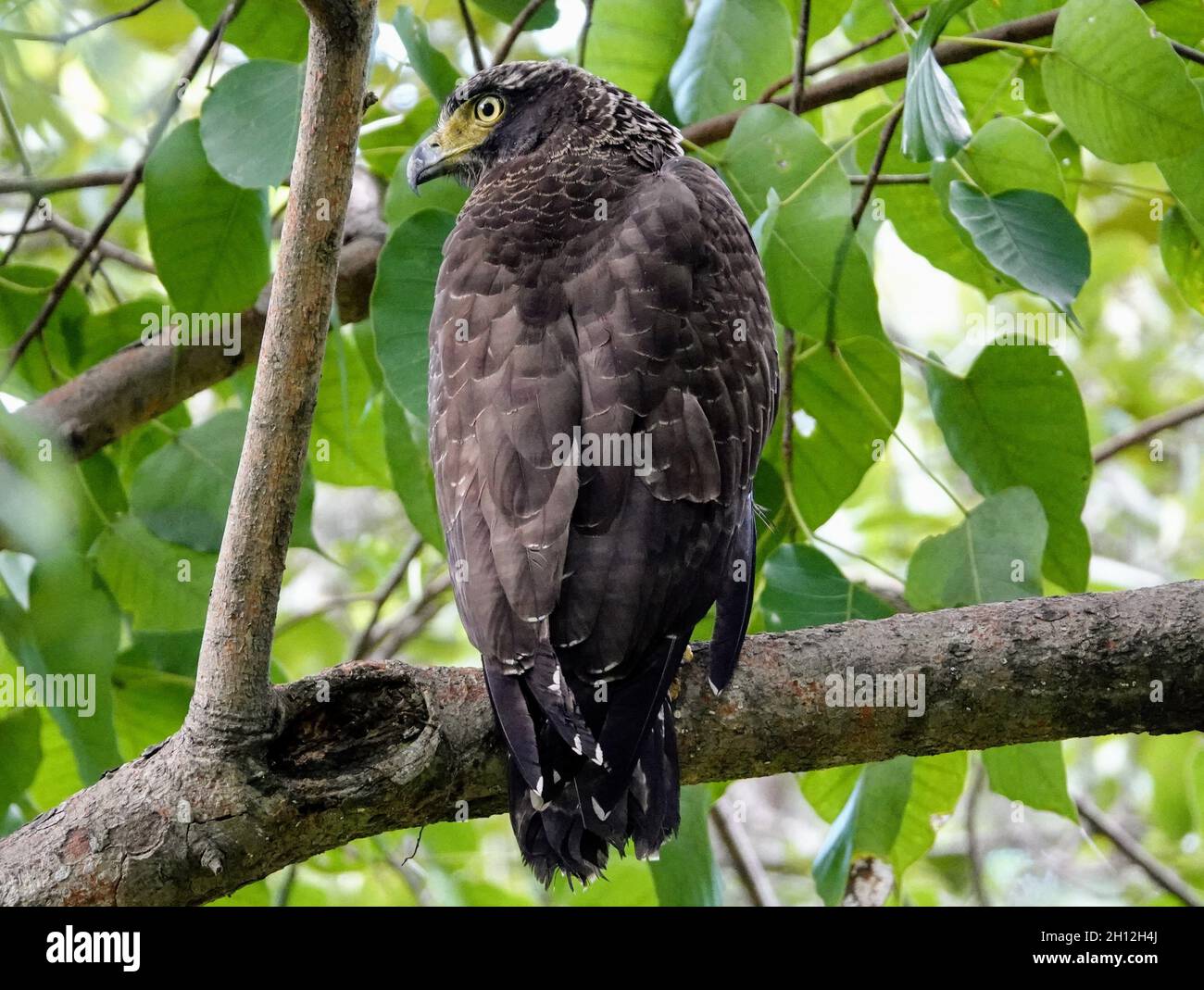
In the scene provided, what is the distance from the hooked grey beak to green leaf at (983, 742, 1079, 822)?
1.87 m

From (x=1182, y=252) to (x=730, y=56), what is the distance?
119cm

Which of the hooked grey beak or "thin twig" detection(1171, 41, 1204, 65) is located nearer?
"thin twig" detection(1171, 41, 1204, 65)

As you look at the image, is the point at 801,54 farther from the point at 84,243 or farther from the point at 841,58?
the point at 84,243

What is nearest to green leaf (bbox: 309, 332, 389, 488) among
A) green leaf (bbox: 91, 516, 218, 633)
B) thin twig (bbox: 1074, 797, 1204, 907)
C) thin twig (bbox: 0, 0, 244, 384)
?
green leaf (bbox: 91, 516, 218, 633)

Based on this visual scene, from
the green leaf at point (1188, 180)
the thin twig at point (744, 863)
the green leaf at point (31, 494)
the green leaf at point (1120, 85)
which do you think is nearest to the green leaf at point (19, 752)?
the green leaf at point (31, 494)

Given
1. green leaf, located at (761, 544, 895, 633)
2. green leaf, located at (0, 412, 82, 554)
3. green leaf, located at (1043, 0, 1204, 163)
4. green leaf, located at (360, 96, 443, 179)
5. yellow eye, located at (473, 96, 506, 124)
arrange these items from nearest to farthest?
green leaf, located at (0, 412, 82, 554), green leaf, located at (1043, 0, 1204, 163), green leaf, located at (761, 544, 895, 633), yellow eye, located at (473, 96, 506, 124), green leaf, located at (360, 96, 443, 179)

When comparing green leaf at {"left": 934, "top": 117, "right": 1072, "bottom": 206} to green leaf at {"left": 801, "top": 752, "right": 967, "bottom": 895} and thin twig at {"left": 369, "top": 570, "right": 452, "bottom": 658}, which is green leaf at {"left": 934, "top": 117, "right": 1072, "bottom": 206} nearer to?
green leaf at {"left": 801, "top": 752, "right": 967, "bottom": 895}

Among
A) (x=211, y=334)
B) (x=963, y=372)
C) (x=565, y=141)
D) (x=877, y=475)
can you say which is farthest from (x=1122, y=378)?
(x=211, y=334)

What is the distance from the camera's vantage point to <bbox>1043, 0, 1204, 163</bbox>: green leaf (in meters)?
2.43

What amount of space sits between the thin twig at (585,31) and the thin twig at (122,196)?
0.88 meters

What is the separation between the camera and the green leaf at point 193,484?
2.95 m

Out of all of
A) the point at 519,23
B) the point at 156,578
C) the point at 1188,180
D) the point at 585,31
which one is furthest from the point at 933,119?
the point at 156,578

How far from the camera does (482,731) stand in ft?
7.22

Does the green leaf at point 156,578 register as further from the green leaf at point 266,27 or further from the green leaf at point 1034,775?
the green leaf at point 1034,775
